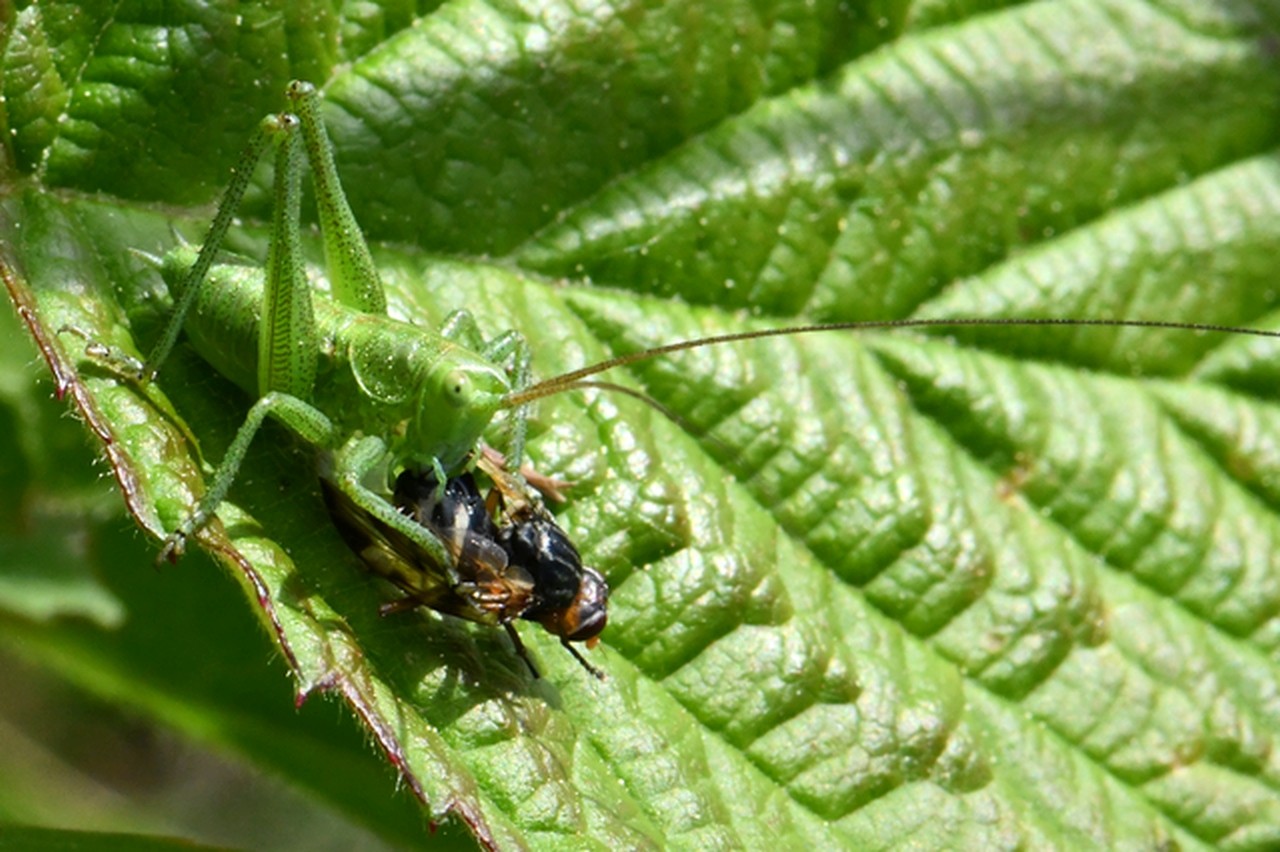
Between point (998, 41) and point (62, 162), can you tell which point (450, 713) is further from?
point (998, 41)

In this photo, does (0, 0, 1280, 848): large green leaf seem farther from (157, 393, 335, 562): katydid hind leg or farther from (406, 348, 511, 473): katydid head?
(406, 348, 511, 473): katydid head

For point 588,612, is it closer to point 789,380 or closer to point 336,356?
point 336,356

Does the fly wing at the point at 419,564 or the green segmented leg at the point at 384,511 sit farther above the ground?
the green segmented leg at the point at 384,511

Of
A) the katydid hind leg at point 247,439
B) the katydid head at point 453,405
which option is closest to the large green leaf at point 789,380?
the katydid hind leg at point 247,439

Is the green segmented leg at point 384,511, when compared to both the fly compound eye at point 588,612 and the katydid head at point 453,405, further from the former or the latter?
the fly compound eye at point 588,612

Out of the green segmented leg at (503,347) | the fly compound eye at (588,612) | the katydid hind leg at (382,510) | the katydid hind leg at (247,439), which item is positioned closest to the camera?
the katydid hind leg at (247,439)

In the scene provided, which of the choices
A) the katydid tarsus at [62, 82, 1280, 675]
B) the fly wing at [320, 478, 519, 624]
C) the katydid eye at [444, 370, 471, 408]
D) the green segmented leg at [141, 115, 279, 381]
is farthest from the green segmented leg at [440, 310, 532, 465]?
the green segmented leg at [141, 115, 279, 381]
